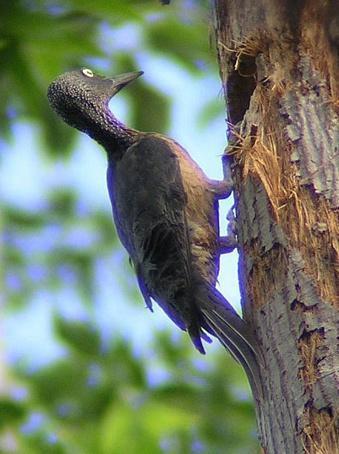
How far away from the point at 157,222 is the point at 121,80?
1321 mm

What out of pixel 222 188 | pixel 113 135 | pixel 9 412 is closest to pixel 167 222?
pixel 222 188

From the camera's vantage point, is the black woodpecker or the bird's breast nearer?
the black woodpecker

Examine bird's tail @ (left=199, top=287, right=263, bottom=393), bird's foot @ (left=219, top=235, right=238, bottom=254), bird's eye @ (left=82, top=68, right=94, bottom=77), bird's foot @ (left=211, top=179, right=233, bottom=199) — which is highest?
bird's eye @ (left=82, top=68, right=94, bottom=77)

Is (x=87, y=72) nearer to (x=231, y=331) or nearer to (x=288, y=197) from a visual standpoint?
(x=288, y=197)

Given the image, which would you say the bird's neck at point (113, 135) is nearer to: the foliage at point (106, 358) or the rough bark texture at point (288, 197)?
the foliage at point (106, 358)

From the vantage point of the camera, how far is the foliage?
16.3 feet

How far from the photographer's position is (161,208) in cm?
500

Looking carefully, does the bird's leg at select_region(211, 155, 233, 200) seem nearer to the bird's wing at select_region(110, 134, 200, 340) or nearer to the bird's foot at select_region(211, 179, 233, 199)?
the bird's foot at select_region(211, 179, 233, 199)

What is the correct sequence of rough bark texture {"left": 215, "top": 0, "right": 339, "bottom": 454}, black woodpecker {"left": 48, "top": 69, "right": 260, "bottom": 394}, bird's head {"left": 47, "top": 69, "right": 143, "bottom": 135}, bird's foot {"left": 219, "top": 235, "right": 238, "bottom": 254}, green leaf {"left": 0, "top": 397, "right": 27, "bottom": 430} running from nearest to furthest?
rough bark texture {"left": 215, "top": 0, "right": 339, "bottom": 454} → black woodpecker {"left": 48, "top": 69, "right": 260, "bottom": 394} → bird's foot {"left": 219, "top": 235, "right": 238, "bottom": 254} → green leaf {"left": 0, "top": 397, "right": 27, "bottom": 430} → bird's head {"left": 47, "top": 69, "right": 143, "bottom": 135}

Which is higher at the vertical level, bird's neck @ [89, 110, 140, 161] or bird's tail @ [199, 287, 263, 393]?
bird's neck @ [89, 110, 140, 161]

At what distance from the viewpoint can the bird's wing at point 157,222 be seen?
473 centimetres

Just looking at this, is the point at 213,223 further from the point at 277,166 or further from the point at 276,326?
the point at 276,326

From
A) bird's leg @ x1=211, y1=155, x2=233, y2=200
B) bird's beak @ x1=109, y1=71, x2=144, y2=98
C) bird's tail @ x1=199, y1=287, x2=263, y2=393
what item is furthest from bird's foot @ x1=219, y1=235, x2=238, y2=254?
bird's beak @ x1=109, y1=71, x2=144, y2=98

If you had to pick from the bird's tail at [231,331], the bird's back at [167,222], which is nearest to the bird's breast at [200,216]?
the bird's back at [167,222]
